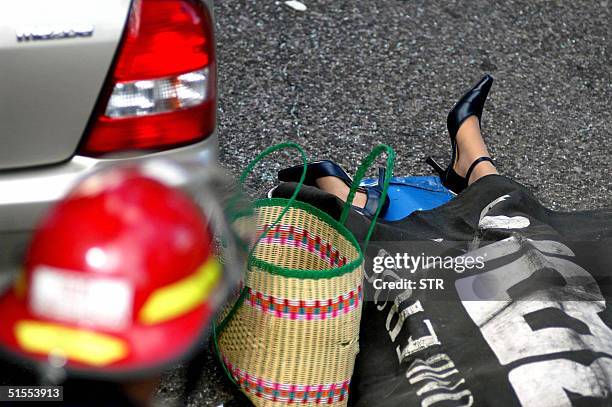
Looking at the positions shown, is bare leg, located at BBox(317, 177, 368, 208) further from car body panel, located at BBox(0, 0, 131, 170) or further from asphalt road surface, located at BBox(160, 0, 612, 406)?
car body panel, located at BBox(0, 0, 131, 170)

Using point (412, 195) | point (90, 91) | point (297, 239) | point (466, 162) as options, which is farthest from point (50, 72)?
point (466, 162)

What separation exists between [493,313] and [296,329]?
52cm

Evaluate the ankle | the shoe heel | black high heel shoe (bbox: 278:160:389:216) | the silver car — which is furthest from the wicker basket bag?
the shoe heel

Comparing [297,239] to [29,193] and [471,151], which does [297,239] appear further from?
[471,151]

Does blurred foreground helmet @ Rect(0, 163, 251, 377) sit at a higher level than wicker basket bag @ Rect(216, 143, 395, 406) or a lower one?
higher

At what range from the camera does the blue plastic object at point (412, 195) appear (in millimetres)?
3193

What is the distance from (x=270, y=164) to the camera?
3.59 meters

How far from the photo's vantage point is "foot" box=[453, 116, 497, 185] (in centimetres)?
322

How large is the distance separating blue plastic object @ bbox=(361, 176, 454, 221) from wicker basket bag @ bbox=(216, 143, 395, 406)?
66cm

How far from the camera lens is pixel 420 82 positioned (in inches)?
166

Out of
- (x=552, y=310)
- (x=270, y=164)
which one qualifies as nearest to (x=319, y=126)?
(x=270, y=164)

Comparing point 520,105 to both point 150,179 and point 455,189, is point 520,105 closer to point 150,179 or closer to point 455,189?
point 455,189

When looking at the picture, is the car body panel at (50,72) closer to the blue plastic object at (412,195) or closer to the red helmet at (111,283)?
the red helmet at (111,283)

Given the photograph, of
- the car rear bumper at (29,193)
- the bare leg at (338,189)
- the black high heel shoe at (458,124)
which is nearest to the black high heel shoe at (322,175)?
the bare leg at (338,189)
